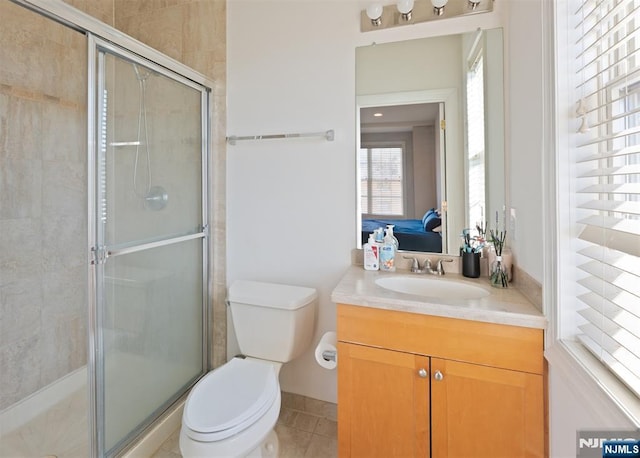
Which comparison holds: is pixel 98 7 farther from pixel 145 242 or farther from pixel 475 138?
pixel 475 138

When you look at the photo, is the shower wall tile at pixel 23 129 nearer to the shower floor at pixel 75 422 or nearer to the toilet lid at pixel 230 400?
the shower floor at pixel 75 422

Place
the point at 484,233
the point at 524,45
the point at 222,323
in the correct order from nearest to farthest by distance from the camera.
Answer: the point at 524,45, the point at 484,233, the point at 222,323

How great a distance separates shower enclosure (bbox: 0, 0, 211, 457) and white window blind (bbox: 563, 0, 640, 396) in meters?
1.73

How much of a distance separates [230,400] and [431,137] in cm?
151

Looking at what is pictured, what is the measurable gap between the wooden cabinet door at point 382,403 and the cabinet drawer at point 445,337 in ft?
0.15

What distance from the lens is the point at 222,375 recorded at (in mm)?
1427

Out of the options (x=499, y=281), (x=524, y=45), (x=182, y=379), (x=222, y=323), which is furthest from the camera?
(x=222, y=323)

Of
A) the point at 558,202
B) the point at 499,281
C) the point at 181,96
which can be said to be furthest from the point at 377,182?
the point at 181,96

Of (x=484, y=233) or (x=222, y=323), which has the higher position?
(x=484, y=233)

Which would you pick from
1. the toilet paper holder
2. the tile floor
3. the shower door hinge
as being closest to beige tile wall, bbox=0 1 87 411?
the shower door hinge

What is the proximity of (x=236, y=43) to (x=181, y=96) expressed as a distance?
48 cm

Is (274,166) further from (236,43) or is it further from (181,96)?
(236,43)

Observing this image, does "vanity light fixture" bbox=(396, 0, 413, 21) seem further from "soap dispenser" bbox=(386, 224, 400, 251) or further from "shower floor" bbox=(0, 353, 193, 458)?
"shower floor" bbox=(0, 353, 193, 458)

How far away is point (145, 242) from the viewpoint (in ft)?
5.20
